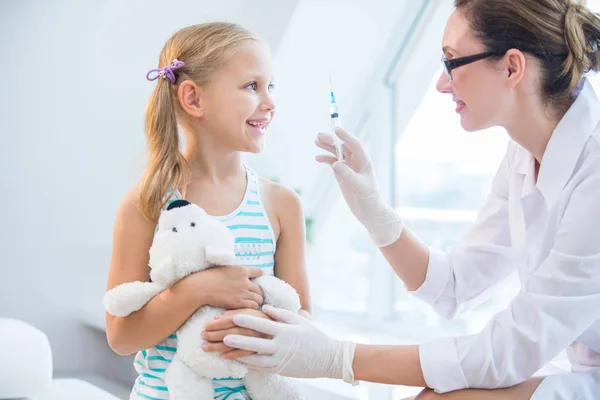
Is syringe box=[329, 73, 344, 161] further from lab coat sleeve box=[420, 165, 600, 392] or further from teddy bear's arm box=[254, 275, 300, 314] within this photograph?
lab coat sleeve box=[420, 165, 600, 392]

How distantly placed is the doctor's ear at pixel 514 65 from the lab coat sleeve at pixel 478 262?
33cm

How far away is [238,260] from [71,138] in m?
1.42

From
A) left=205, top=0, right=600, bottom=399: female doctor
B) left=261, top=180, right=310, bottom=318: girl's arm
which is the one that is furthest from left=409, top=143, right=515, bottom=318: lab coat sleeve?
left=261, top=180, right=310, bottom=318: girl's arm

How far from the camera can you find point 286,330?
58.7 inches

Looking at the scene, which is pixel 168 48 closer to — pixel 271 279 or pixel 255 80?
pixel 255 80

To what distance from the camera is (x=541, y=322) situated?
1401 mm

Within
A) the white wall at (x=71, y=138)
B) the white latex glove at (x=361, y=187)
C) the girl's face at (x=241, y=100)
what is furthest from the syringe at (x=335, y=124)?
the white wall at (x=71, y=138)

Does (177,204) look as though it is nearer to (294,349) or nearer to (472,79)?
(294,349)

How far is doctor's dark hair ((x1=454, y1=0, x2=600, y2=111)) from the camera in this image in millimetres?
1537

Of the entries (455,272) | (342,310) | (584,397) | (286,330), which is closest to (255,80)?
(286,330)

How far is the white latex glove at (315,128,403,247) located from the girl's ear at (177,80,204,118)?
1.03 ft

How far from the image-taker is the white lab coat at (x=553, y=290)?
1.41 m

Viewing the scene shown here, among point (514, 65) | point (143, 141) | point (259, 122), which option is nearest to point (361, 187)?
point (259, 122)

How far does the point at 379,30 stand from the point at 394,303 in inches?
54.8
